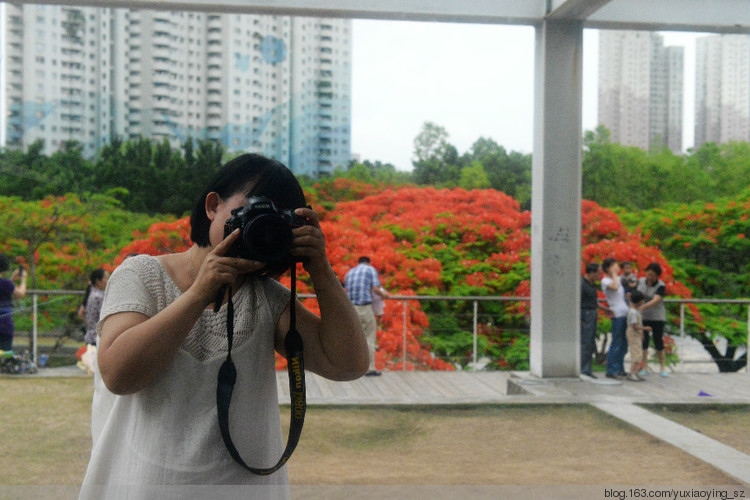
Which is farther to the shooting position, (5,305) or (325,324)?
(5,305)

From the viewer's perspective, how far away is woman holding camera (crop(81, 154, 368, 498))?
46.0 inches

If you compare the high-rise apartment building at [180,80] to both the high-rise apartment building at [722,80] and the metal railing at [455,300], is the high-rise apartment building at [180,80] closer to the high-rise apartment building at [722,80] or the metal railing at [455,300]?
the metal railing at [455,300]

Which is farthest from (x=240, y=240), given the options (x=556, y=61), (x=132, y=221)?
(x=132, y=221)

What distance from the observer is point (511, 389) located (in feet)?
20.6

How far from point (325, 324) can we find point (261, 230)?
0.76ft

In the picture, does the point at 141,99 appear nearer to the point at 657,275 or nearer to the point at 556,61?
the point at 556,61

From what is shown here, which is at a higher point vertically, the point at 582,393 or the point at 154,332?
the point at 154,332

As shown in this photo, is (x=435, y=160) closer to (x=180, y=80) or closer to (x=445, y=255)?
(x=445, y=255)

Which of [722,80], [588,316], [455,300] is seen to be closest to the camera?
[588,316]

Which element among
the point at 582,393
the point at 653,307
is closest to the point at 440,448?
the point at 582,393

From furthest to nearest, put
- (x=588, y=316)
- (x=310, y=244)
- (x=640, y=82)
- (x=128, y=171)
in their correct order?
(x=640, y=82) < (x=128, y=171) < (x=588, y=316) < (x=310, y=244)

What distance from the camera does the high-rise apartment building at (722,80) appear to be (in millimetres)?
11570

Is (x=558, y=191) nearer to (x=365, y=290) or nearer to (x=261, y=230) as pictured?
(x=365, y=290)

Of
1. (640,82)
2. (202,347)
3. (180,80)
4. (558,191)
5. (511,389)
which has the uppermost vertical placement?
(640,82)
